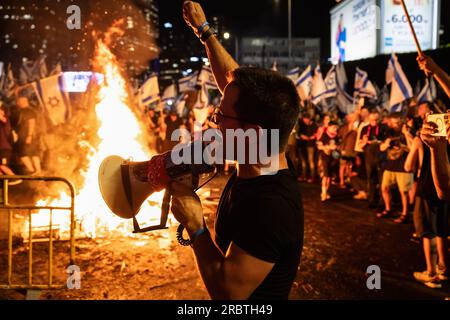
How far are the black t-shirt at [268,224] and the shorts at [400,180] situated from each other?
6998mm

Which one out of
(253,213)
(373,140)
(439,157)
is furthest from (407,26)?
(253,213)

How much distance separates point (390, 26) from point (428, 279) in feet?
103

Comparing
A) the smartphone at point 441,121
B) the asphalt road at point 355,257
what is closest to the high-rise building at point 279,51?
the asphalt road at point 355,257

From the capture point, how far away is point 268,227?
5.79 feet

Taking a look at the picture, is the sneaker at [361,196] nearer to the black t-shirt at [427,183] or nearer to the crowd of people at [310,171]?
the crowd of people at [310,171]

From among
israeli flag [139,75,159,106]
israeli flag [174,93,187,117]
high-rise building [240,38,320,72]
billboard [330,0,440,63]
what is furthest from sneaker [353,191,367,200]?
high-rise building [240,38,320,72]

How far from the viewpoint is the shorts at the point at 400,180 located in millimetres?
8266

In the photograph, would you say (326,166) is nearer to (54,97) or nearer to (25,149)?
(25,149)

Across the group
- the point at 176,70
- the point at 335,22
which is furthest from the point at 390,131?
the point at 176,70

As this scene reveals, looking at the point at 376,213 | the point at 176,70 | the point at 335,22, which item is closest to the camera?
the point at 376,213

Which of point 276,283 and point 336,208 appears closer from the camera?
point 276,283

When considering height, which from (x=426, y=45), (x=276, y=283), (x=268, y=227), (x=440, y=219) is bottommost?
(x=440, y=219)
